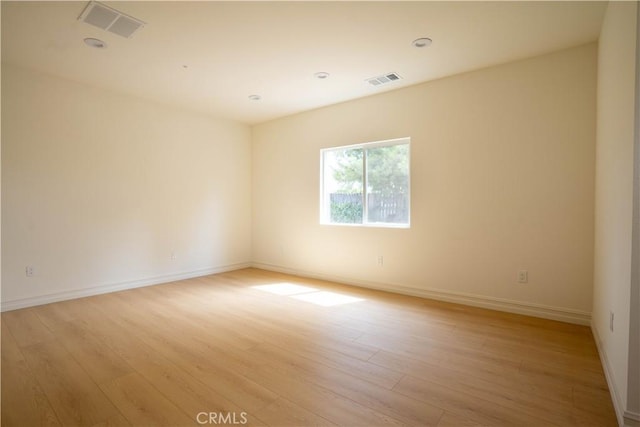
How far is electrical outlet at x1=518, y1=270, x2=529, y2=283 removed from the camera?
3.24 metres

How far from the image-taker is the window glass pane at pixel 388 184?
13.7ft

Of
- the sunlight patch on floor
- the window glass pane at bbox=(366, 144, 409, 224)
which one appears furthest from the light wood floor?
the window glass pane at bbox=(366, 144, 409, 224)

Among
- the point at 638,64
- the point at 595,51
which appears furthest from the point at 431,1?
the point at 595,51

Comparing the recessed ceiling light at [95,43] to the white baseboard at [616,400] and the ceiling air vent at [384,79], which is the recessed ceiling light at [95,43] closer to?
the ceiling air vent at [384,79]

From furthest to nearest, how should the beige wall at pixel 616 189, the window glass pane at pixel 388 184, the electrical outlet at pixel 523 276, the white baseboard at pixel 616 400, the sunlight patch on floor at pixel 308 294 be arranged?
1. the window glass pane at pixel 388 184
2. the sunlight patch on floor at pixel 308 294
3. the electrical outlet at pixel 523 276
4. the beige wall at pixel 616 189
5. the white baseboard at pixel 616 400

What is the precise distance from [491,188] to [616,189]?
4.93 feet

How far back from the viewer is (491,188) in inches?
135

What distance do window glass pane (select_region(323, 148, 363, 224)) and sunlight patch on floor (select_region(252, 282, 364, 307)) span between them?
3.87ft

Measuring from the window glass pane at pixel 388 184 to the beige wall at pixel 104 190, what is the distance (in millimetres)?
2676

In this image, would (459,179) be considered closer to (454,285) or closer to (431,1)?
(454,285)

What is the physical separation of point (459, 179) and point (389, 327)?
193 centimetres

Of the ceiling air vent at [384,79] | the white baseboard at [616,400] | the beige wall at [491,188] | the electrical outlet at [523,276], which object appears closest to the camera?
the white baseboard at [616,400]

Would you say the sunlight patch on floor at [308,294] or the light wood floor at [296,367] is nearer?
the light wood floor at [296,367]

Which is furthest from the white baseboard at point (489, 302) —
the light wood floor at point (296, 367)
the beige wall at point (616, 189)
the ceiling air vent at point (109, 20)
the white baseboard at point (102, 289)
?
the ceiling air vent at point (109, 20)
